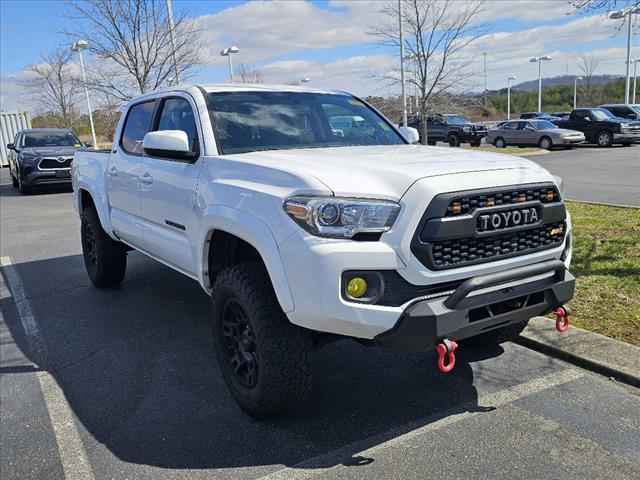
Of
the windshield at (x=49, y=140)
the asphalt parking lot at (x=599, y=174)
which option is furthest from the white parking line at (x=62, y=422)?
the windshield at (x=49, y=140)

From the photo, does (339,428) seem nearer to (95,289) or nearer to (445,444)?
(445,444)

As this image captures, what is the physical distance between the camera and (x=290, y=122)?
13.6 feet

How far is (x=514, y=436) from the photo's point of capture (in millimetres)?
3059

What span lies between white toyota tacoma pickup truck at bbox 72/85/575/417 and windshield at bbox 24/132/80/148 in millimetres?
13997

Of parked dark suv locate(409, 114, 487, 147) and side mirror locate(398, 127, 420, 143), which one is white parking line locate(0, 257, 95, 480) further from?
parked dark suv locate(409, 114, 487, 147)

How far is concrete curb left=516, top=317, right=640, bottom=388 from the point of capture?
363cm

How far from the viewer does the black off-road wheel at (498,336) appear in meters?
3.99

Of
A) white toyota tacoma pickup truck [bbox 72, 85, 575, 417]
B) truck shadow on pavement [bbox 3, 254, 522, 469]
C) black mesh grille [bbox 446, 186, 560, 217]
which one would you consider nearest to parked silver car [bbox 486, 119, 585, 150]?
truck shadow on pavement [bbox 3, 254, 522, 469]

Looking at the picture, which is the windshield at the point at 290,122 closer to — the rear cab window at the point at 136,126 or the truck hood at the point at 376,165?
the truck hood at the point at 376,165

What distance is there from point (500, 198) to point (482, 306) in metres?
0.56

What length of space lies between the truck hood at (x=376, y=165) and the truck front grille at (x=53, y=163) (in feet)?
45.1

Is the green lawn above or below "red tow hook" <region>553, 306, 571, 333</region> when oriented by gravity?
below

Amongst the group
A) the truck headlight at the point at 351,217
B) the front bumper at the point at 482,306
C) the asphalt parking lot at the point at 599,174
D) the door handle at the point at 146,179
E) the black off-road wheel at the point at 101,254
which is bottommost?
the asphalt parking lot at the point at 599,174

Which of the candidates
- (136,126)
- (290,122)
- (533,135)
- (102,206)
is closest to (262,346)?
(290,122)
